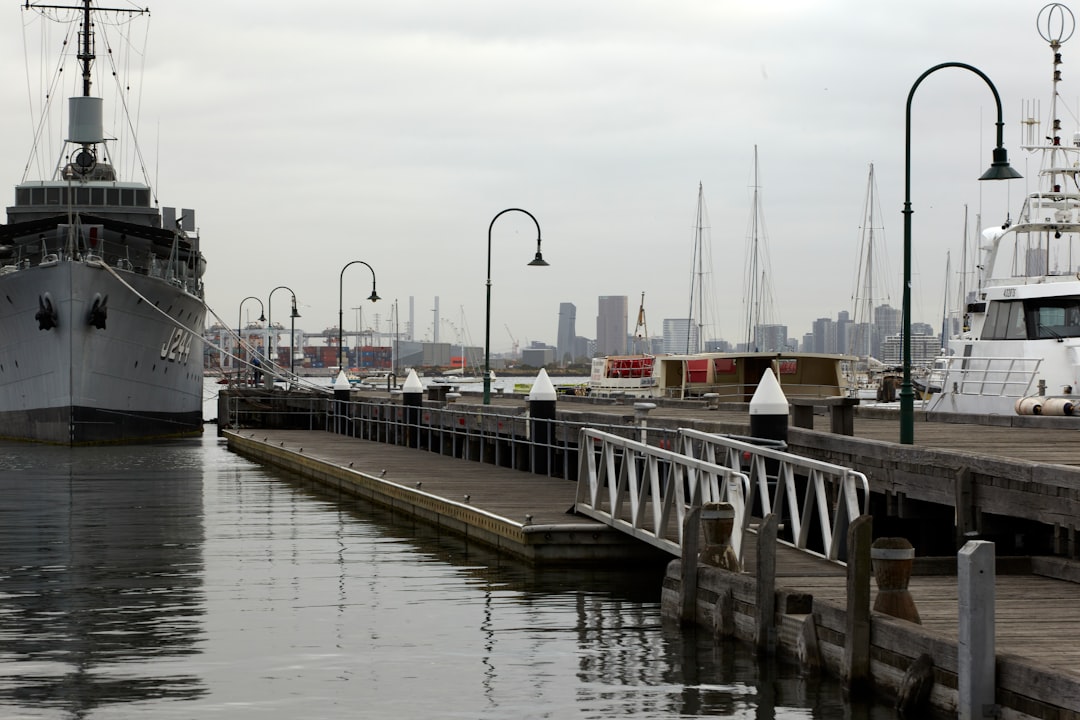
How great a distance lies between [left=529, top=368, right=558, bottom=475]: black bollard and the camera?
25.4m

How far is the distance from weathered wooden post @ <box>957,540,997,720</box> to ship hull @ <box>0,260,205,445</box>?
3899 centimetres

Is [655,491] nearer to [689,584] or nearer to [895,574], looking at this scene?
[689,584]

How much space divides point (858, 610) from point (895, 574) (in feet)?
1.28

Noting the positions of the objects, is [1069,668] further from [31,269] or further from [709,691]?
[31,269]

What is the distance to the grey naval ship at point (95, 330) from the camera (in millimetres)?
44344

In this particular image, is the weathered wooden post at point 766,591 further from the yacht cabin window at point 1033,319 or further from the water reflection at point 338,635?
the yacht cabin window at point 1033,319

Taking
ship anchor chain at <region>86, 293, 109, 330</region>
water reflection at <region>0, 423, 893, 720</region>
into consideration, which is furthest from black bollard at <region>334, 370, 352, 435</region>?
water reflection at <region>0, 423, 893, 720</region>

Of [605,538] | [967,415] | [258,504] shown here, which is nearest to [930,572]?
[605,538]

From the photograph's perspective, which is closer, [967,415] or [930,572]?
[930,572]

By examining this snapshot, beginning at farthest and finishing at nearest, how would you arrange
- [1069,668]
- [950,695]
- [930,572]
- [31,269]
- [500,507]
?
[31,269]
[500,507]
[930,572]
[950,695]
[1069,668]

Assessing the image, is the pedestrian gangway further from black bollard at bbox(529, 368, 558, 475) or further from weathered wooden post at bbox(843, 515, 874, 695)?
black bollard at bbox(529, 368, 558, 475)

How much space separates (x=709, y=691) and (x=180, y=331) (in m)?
43.4

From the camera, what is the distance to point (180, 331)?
5162 cm

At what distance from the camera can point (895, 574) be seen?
10109mm
